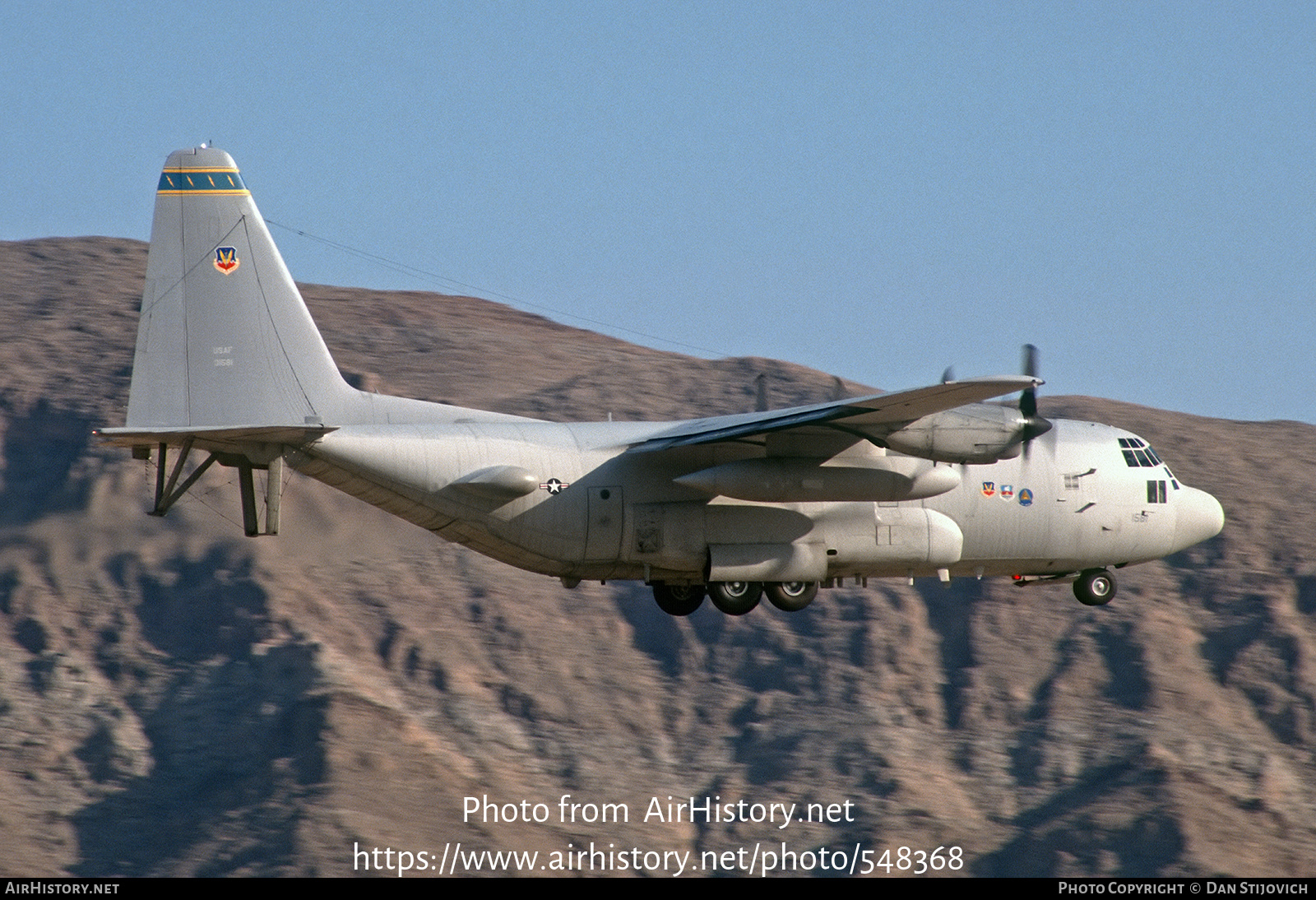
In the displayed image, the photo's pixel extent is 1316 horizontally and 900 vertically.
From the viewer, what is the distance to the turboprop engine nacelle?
24266mm

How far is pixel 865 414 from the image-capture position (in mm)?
23844

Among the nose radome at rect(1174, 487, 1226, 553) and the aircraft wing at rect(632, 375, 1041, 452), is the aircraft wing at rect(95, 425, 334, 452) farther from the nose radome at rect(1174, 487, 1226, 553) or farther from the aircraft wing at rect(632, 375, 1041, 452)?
the nose radome at rect(1174, 487, 1226, 553)

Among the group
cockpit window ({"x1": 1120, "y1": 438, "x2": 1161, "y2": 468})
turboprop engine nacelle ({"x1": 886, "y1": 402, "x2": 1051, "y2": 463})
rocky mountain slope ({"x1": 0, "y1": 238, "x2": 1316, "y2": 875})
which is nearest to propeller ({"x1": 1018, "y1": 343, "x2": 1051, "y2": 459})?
turboprop engine nacelle ({"x1": 886, "y1": 402, "x2": 1051, "y2": 463})

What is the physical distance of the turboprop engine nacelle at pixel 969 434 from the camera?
2427 cm

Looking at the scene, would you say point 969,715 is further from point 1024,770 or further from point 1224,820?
point 1224,820

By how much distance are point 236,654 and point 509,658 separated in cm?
870

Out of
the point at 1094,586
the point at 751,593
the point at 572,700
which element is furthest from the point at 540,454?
the point at 572,700

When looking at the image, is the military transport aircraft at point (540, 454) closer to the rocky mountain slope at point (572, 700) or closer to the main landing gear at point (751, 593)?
the main landing gear at point (751, 593)

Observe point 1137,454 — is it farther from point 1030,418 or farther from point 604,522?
point 604,522

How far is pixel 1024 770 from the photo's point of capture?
51312mm

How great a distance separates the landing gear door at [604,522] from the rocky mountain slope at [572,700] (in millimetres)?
20461

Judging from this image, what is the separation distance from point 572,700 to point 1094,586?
26299 millimetres

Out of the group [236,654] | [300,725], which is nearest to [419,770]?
[300,725]

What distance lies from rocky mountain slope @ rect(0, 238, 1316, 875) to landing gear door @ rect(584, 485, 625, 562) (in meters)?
20.5
